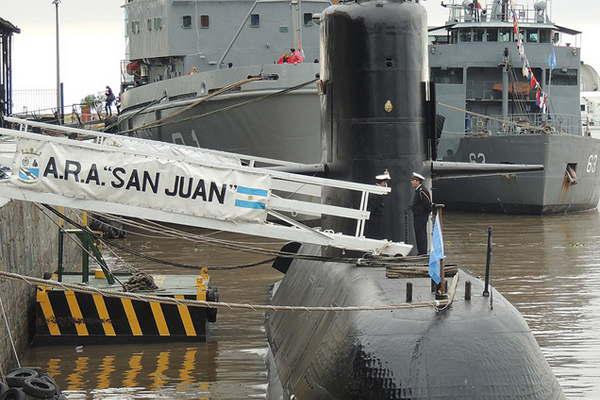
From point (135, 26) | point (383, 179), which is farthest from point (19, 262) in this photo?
point (135, 26)

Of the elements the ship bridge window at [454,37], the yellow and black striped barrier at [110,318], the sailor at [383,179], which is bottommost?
the yellow and black striped barrier at [110,318]

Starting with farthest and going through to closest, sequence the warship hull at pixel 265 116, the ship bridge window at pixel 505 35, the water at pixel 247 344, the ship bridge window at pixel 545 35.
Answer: the ship bridge window at pixel 545 35
the ship bridge window at pixel 505 35
the warship hull at pixel 265 116
the water at pixel 247 344

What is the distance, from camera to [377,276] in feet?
29.2

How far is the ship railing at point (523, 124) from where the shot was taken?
36.5 metres

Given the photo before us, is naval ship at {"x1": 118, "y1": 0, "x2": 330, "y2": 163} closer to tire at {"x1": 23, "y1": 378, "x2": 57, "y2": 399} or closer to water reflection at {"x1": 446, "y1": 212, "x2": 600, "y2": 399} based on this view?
water reflection at {"x1": 446, "y1": 212, "x2": 600, "y2": 399}

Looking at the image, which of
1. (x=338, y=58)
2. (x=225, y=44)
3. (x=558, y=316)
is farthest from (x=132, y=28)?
(x=338, y=58)

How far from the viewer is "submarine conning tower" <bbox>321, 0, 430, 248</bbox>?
10227 mm

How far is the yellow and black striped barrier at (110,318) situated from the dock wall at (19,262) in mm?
276

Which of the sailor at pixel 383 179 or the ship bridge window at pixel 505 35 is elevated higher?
the ship bridge window at pixel 505 35

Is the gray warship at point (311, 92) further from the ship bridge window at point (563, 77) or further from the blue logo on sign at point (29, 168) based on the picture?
the blue logo on sign at point (29, 168)

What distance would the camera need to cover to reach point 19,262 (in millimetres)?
13062

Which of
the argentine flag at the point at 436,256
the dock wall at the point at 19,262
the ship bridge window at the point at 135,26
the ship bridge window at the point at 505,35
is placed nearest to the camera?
the argentine flag at the point at 436,256

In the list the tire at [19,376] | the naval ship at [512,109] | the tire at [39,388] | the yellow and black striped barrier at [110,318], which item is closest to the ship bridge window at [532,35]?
the naval ship at [512,109]

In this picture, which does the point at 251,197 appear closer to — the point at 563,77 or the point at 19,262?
the point at 19,262
